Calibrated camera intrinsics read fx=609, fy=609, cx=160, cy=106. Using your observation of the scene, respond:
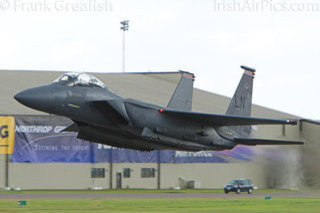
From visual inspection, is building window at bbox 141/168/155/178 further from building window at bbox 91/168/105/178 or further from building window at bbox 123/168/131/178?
building window at bbox 91/168/105/178

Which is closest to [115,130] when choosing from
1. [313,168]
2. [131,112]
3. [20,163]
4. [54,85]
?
[131,112]

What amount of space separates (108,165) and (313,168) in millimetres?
24669

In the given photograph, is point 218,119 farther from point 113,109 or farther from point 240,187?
point 240,187

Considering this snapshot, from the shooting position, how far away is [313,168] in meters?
31.8

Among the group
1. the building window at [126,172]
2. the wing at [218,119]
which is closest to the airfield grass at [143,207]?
the wing at [218,119]

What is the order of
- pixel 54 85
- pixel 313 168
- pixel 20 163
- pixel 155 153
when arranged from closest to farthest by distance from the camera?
1. pixel 54 85
2. pixel 313 168
3. pixel 20 163
4. pixel 155 153

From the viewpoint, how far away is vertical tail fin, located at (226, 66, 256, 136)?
100 ft

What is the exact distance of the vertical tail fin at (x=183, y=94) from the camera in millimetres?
30391

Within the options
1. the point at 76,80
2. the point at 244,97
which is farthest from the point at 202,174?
the point at 76,80

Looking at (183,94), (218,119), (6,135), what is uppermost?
(183,94)

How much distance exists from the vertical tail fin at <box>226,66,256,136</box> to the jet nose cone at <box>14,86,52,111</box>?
11.3 meters

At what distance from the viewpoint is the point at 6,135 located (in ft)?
164

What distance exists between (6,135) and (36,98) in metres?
29.6

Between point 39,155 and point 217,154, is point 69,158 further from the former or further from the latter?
point 217,154
